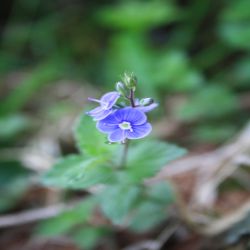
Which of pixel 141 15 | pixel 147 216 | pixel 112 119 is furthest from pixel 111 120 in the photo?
pixel 141 15

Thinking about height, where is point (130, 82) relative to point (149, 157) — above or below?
above

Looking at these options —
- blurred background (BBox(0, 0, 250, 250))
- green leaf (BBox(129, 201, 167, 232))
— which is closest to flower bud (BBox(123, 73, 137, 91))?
green leaf (BBox(129, 201, 167, 232))

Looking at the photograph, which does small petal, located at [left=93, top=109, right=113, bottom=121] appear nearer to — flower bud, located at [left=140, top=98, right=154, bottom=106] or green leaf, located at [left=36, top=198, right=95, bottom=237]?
flower bud, located at [left=140, top=98, right=154, bottom=106]

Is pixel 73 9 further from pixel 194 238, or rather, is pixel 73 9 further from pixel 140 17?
pixel 194 238

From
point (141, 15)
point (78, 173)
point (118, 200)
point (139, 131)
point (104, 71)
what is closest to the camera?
point (139, 131)

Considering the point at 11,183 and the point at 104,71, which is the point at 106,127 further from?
the point at 104,71

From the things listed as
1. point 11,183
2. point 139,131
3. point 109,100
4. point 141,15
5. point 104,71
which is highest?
point 141,15

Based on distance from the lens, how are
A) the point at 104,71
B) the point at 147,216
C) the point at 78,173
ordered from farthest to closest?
1. the point at 104,71
2. the point at 147,216
3. the point at 78,173
